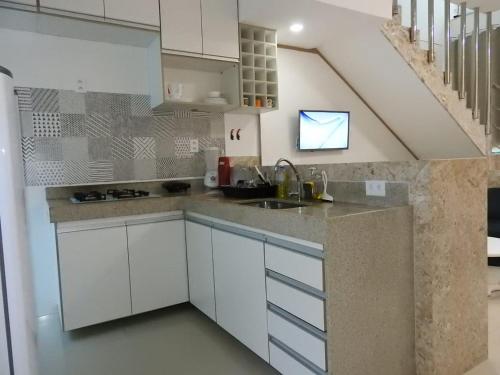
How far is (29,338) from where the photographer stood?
4.13 ft

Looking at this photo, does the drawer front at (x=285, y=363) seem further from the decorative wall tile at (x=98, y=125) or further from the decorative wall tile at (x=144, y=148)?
the decorative wall tile at (x=98, y=125)

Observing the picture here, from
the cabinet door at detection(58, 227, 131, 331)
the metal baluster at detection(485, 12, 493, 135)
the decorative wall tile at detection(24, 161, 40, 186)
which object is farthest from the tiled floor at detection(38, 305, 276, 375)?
the metal baluster at detection(485, 12, 493, 135)

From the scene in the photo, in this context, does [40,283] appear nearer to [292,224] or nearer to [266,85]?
[292,224]

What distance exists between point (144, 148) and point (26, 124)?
0.89 meters

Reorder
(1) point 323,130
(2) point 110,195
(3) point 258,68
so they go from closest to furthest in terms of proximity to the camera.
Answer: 1. (2) point 110,195
2. (3) point 258,68
3. (1) point 323,130

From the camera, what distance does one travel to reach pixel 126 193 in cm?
275

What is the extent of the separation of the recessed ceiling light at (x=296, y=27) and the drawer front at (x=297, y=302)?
2505mm

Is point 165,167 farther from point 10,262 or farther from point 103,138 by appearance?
point 10,262

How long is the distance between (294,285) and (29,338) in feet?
3.50

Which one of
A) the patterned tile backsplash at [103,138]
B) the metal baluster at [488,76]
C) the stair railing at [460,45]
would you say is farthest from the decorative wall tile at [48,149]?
the metal baluster at [488,76]

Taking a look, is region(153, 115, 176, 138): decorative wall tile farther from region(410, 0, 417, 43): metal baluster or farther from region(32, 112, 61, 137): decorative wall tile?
region(410, 0, 417, 43): metal baluster

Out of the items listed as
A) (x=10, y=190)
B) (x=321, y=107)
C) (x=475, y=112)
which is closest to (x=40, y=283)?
(x=10, y=190)

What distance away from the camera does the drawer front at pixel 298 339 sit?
1.49m

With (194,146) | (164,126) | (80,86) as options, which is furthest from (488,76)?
(80,86)
